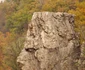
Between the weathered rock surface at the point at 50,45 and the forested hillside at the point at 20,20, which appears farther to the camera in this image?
the forested hillside at the point at 20,20

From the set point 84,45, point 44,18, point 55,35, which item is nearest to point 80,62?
point 84,45

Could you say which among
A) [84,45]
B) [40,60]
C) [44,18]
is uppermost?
[44,18]

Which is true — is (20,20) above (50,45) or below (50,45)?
below

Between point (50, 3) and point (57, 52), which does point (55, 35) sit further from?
point (50, 3)

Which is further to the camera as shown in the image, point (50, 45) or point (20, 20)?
point (20, 20)

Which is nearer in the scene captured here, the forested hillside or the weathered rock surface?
Answer: the weathered rock surface
